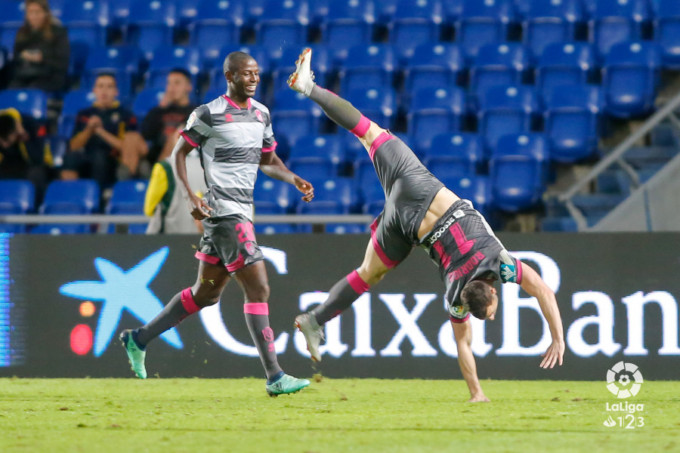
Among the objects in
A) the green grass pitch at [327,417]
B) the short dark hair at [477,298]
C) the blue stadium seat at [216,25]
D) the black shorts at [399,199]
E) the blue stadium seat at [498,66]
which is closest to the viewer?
the green grass pitch at [327,417]

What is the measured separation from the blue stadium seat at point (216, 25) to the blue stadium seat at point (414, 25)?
1948 mm

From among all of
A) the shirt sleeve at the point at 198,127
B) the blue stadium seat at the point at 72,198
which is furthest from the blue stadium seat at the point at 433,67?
the shirt sleeve at the point at 198,127

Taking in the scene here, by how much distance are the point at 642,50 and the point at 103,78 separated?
5.84m

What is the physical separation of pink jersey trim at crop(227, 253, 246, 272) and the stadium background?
163cm

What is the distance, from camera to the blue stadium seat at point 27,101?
12547mm

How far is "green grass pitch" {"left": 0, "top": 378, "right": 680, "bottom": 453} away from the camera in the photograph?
16.2ft

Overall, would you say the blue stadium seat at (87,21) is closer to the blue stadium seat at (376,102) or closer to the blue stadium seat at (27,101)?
the blue stadium seat at (27,101)

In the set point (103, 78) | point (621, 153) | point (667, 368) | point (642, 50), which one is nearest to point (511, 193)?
point (621, 153)

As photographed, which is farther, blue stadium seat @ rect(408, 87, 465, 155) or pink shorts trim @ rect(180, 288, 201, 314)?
blue stadium seat @ rect(408, 87, 465, 155)

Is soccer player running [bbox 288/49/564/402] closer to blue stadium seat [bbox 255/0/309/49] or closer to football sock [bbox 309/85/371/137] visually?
football sock [bbox 309/85/371/137]

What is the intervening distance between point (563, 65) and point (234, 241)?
21.0 feet

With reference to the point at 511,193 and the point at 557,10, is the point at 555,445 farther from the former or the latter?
the point at 557,10

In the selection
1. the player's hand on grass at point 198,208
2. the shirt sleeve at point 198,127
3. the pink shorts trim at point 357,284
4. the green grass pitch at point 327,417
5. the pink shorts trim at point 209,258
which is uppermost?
the shirt sleeve at point 198,127

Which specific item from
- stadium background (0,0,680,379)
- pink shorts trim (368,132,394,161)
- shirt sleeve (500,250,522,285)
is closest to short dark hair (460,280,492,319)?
shirt sleeve (500,250,522,285)
